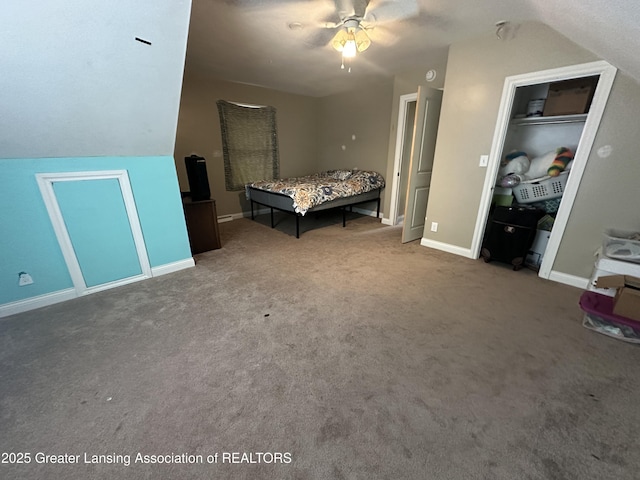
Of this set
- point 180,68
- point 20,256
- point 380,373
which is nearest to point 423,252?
point 380,373

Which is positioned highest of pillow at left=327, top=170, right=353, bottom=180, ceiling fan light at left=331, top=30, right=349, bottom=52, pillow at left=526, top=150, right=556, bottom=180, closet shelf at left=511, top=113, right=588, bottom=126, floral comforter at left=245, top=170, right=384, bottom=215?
ceiling fan light at left=331, top=30, right=349, bottom=52

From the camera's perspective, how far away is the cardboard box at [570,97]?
2.43 meters

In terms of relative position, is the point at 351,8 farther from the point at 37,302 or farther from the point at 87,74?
the point at 37,302

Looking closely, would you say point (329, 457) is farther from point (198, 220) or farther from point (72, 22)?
point (198, 220)

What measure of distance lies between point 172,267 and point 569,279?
4.00 metres

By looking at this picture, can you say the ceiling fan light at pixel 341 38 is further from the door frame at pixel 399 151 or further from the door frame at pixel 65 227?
the door frame at pixel 65 227

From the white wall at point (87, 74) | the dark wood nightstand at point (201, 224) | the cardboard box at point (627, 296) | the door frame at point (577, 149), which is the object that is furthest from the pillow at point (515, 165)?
the dark wood nightstand at point (201, 224)

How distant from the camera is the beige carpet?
1.09 metres

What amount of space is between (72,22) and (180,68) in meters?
0.59

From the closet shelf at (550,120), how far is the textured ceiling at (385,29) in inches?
29.9

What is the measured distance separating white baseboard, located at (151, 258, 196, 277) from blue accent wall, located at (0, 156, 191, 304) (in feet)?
0.67

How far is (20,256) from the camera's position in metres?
1.99

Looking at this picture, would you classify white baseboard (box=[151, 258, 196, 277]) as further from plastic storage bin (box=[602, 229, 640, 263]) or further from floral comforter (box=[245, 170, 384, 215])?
plastic storage bin (box=[602, 229, 640, 263])

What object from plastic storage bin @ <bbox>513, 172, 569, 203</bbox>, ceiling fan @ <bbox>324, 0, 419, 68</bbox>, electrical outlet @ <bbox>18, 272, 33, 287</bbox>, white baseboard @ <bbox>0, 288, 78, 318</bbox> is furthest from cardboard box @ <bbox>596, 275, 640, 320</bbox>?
electrical outlet @ <bbox>18, 272, 33, 287</bbox>
